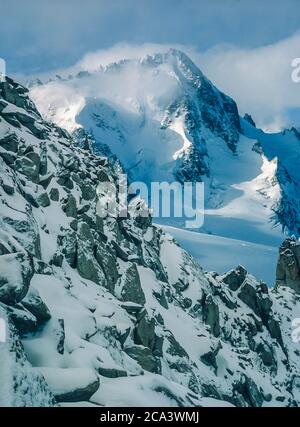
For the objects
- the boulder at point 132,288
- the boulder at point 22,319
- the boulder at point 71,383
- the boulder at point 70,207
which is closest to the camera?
the boulder at point 71,383

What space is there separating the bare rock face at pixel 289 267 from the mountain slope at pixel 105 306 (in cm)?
1190

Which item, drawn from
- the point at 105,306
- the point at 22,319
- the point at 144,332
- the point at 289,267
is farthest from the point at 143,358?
the point at 289,267

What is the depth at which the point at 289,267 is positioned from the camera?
150375 mm

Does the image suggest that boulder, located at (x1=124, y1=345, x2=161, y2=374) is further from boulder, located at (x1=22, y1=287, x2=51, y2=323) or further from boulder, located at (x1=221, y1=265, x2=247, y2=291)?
boulder, located at (x1=221, y1=265, x2=247, y2=291)

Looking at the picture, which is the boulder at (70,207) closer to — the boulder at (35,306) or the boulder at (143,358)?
the boulder at (143,358)

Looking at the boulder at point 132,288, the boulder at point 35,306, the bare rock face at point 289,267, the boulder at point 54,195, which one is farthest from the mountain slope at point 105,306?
the bare rock face at point 289,267

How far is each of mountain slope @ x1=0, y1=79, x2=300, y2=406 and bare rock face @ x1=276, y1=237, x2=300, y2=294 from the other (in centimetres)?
1190

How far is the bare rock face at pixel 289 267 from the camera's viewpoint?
14912 centimetres

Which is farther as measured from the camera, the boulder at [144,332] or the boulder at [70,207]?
the boulder at [70,207]

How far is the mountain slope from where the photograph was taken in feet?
108

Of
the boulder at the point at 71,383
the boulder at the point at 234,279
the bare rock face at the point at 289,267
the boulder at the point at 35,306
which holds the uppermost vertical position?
the bare rock face at the point at 289,267

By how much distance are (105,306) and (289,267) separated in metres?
96.4

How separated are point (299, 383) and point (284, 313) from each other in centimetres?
2256
